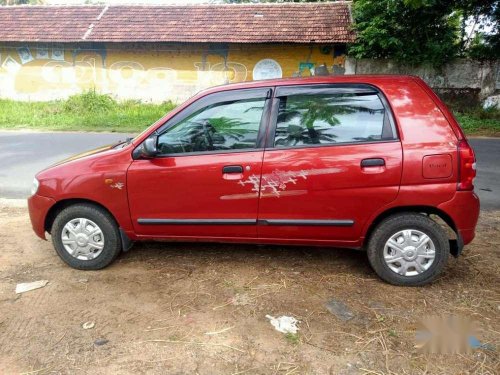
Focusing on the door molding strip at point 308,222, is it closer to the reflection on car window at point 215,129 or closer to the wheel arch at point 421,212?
the wheel arch at point 421,212

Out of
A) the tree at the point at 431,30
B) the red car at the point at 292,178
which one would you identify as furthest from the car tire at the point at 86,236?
the tree at the point at 431,30

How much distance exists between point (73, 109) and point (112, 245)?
14.5 m

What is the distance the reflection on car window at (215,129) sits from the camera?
359 cm

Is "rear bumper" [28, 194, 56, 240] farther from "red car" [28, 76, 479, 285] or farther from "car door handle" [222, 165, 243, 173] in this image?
"car door handle" [222, 165, 243, 173]

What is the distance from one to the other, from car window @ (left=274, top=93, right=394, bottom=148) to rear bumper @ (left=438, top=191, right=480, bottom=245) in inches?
28.9

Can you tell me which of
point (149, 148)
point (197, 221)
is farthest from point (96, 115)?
point (197, 221)

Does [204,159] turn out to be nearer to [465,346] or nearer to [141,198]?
[141,198]

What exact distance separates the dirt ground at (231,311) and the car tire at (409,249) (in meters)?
0.13

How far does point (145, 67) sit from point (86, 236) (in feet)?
49.8

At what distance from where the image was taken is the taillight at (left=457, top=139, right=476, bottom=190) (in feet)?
10.7

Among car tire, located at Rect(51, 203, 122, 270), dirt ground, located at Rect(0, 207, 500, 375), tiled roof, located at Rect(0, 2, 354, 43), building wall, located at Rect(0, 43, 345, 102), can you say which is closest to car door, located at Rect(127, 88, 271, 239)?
car tire, located at Rect(51, 203, 122, 270)

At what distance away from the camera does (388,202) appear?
132 inches

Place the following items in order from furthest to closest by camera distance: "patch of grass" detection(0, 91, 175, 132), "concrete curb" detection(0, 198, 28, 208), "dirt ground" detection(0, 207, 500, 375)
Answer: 1. "patch of grass" detection(0, 91, 175, 132)
2. "concrete curb" detection(0, 198, 28, 208)
3. "dirt ground" detection(0, 207, 500, 375)

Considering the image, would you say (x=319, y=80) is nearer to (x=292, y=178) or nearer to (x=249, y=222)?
(x=292, y=178)
